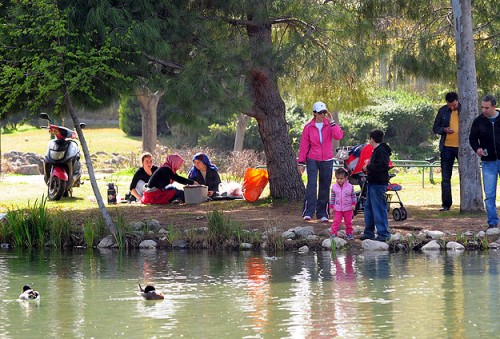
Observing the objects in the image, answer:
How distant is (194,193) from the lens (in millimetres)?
18641

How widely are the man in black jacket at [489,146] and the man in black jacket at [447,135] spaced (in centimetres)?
198

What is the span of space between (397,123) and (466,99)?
63.4 feet

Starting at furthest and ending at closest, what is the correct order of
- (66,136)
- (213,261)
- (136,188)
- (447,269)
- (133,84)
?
(66,136) → (136,188) → (133,84) → (213,261) → (447,269)

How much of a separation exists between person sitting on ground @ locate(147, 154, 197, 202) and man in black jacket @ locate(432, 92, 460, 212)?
4.53 metres

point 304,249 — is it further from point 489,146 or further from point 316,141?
point 489,146

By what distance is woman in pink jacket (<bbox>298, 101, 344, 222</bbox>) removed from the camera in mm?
15817

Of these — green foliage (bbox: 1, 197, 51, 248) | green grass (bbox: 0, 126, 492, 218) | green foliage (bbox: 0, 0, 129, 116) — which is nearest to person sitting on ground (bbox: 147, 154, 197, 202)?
green grass (bbox: 0, 126, 492, 218)

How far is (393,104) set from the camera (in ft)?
116

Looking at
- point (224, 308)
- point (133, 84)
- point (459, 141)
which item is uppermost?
point (133, 84)

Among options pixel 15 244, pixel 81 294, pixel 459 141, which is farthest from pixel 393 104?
pixel 81 294

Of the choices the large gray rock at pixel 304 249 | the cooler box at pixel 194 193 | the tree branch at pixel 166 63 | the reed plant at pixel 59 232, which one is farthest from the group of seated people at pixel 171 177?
the large gray rock at pixel 304 249

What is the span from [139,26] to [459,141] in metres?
4.99

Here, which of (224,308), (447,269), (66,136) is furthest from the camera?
(66,136)

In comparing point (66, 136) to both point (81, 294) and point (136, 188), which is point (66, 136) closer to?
point (136, 188)
